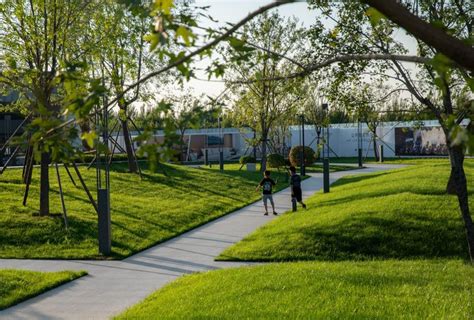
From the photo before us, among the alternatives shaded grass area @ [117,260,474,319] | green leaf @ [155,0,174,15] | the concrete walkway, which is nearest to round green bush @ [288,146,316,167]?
the concrete walkway

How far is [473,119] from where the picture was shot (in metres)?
3.16

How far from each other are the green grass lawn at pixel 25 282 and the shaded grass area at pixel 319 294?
182 centimetres

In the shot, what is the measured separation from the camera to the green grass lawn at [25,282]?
860 centimetres

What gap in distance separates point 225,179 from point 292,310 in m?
22.0

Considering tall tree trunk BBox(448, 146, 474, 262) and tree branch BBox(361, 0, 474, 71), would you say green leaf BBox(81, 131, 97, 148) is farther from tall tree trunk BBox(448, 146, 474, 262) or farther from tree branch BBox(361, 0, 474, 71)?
tall tree trunk BBox(448, 146, 474, 262)

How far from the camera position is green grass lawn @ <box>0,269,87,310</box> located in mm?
8602

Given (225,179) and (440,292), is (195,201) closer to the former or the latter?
(225,179)

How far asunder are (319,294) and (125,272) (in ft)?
13.5

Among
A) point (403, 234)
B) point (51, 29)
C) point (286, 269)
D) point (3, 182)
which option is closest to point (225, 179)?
point (3, 182)

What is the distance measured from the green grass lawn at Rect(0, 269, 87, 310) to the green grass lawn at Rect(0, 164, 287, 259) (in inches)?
73.6

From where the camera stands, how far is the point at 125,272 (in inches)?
412

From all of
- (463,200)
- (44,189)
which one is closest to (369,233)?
(463,200)

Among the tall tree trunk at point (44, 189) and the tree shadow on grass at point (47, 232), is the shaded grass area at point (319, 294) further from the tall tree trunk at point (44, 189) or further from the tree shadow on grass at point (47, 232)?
the tall tree trunk at point (44, 189)

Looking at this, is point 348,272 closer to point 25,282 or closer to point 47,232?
point 25,282
